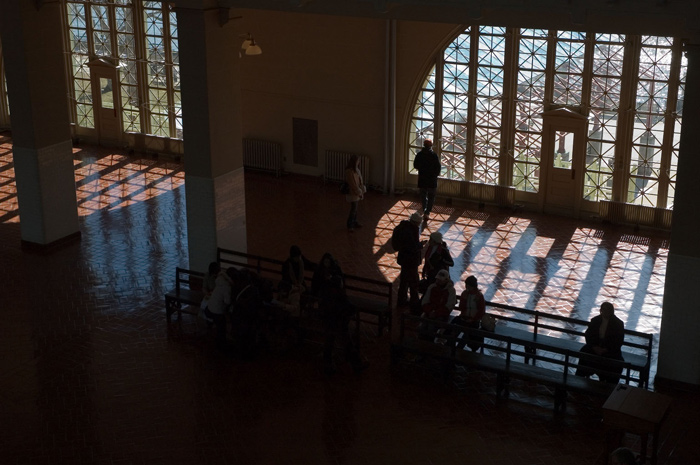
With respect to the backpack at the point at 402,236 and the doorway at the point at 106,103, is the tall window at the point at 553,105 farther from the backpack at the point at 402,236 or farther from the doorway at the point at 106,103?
the doorway at the point at 106,103

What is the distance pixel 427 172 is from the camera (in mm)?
18625

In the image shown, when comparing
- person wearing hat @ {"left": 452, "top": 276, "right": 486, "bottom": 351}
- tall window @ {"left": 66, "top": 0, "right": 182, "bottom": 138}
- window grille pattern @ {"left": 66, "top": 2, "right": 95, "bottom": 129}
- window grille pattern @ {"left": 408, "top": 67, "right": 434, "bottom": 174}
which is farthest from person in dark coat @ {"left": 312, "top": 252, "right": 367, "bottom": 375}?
window grille pattern @ {"left": 66, "top": 2, "right": 95, "bottom": 129}

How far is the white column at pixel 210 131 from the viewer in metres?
14.2

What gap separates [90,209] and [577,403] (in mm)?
11804

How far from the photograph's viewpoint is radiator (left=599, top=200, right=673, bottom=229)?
59.7 ft

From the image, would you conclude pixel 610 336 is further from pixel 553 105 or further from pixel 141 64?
pixel 141 64

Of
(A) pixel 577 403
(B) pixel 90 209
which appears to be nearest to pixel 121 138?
(B) pixel 90 209

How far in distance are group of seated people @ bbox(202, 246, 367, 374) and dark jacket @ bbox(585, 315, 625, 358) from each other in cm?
305

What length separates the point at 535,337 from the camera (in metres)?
12.4

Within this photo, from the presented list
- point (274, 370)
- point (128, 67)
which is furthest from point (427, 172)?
point (128, 67)

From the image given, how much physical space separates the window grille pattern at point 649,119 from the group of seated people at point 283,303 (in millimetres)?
8202

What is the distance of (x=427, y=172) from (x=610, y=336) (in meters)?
7.98

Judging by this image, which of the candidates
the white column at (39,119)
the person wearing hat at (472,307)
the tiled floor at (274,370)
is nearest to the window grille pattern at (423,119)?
the tiled floor at (274,370)

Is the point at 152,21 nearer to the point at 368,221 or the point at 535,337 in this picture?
the point at 368,221
